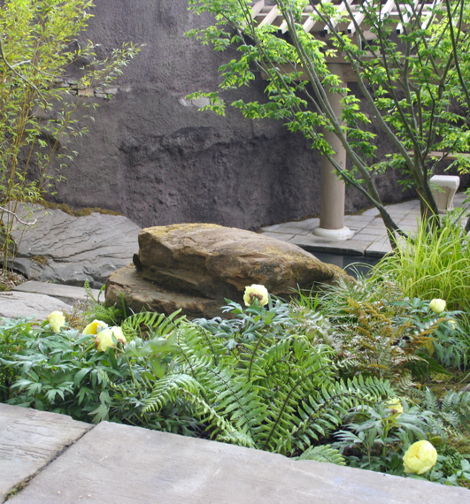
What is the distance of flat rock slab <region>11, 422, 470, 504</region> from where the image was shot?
41.6 inches

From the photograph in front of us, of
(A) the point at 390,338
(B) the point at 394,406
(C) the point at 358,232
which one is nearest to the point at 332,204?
(C) the point at 358,232

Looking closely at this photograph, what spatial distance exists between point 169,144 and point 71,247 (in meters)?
2.50

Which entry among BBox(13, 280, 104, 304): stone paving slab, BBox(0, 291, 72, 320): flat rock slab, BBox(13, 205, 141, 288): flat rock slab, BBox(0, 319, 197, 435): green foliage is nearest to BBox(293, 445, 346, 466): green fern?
BBox(0, 319, 197, 435): green foliage

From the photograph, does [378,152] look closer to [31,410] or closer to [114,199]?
[114,199]

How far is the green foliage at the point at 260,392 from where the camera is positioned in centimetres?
139

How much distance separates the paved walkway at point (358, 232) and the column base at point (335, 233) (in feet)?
0.26

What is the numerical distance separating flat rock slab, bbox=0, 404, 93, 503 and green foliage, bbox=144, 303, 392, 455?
0.26m

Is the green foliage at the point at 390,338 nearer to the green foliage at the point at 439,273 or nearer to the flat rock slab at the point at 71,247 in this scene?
the green foliage at the point at 439,273

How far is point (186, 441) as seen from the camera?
4.22ft

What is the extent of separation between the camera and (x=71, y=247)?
528 cm

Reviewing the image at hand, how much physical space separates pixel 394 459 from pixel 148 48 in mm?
6516

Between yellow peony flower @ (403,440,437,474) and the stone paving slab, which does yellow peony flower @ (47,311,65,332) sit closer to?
yellow peony flower @ (403,440,437,474)

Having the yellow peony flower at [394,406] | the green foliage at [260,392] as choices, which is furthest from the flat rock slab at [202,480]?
the yellow peony flower at [394,406]

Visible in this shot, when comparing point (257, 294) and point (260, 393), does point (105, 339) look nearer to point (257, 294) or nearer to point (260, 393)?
point (260, 393)
